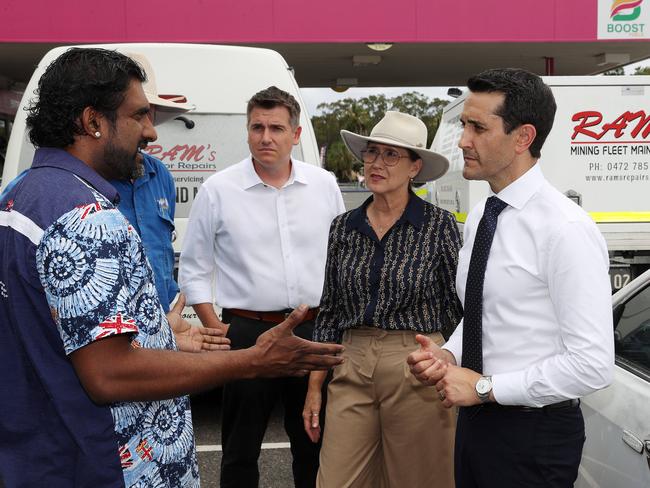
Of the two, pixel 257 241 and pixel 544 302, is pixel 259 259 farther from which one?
pixel 544 302

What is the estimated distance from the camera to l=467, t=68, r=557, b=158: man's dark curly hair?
2100mm

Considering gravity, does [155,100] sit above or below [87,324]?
above

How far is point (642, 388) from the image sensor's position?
7.81 ft

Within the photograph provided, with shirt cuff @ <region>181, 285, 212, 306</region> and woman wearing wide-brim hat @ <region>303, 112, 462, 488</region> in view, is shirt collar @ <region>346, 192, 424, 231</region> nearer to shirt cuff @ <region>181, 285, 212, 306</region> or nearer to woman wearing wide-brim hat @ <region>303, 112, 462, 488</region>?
woman wearing wide-brim hat @ <region>303, 112, 462, 488</region>

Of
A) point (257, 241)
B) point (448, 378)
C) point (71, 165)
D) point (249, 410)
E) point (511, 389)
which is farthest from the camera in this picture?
point (257, 241)

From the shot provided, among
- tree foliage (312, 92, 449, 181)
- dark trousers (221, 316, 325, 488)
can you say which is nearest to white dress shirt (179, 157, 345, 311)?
dark trousers (221, 316, 325, 488)

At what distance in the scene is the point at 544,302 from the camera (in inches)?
79.6

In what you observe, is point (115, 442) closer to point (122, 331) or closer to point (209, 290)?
point (122, 331)

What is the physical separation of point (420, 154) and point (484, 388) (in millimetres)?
1294

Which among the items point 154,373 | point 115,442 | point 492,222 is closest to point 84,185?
point 154,373

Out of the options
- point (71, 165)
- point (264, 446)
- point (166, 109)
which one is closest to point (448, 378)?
point (71, 165)

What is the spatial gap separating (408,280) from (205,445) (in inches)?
95.9

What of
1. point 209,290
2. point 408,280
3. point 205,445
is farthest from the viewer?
point 205,445

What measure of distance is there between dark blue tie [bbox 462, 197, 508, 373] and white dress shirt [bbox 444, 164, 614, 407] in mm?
18
